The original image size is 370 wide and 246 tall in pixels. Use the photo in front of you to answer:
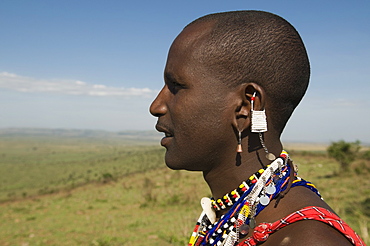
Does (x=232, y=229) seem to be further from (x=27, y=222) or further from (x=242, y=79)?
(x=27, y=222)

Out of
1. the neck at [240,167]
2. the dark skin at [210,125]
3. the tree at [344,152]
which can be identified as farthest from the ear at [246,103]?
the tree at [344,152]

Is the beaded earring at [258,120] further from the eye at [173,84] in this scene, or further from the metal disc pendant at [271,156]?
the eye at [173,84]

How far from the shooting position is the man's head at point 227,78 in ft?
5.22

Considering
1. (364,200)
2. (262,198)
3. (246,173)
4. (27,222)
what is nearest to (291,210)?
(262,198)

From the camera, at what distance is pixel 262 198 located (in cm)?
158

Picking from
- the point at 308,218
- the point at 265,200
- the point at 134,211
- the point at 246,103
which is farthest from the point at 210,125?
the point at 134,211

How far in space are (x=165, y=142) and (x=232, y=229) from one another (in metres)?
0.55

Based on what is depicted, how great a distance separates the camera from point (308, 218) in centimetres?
142

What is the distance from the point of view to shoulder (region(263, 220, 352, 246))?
1300 millimetres

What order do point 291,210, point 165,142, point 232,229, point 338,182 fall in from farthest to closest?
point 338,182 < point 165,142 < point 232,229 < point 291,210

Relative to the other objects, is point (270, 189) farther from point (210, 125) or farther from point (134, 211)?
point (134, 211)

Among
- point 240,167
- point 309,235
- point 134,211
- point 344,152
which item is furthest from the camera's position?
point 344,152

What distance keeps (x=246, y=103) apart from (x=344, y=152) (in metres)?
17.9

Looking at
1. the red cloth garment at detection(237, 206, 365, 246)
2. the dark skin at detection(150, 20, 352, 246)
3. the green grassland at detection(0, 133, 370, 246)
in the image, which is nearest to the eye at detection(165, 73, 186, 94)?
the dark skin at detection(150, 20, 352, 246)
